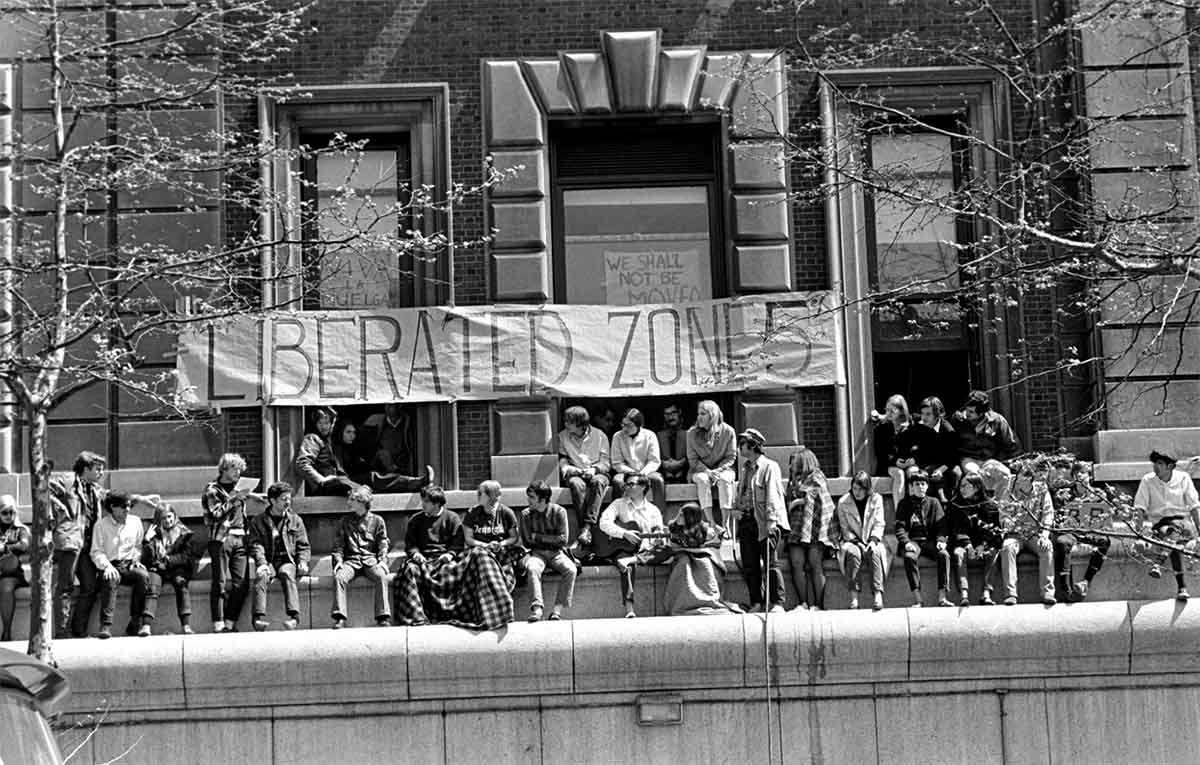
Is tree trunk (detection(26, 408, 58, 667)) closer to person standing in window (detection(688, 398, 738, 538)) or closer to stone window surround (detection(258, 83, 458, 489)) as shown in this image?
stone window surround (detection(258, 83, 458, 489))

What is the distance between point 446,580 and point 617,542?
5.99 feet

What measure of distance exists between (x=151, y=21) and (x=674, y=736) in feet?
31.2

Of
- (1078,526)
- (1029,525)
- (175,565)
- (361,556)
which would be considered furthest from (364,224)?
(1078,526)

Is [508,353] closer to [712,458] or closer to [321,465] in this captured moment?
[321,465]

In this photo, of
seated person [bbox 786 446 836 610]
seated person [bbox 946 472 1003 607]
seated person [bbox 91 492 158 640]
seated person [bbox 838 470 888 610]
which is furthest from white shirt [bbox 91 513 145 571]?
seated person [bbox 946 472 1003 607]

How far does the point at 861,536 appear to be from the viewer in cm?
1814

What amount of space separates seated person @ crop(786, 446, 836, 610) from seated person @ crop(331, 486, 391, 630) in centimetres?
375

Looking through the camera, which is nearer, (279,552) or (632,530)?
(279,552)

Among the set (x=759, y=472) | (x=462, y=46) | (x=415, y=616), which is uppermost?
(x=462, y=46)

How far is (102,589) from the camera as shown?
57.2 ft

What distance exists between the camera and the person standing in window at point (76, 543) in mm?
17484

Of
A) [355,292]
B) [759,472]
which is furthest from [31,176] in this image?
[759,472]

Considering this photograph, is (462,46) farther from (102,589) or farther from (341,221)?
(102,589)

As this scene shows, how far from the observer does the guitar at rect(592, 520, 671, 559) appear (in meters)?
18.2
